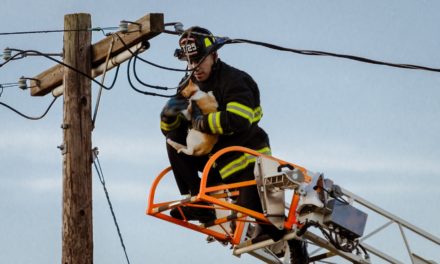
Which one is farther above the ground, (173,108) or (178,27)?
(178,27)

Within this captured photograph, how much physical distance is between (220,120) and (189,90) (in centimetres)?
63

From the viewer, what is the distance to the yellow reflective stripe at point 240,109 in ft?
45.8

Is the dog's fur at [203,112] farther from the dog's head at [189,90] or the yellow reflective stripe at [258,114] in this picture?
the yellow reflective stripe at [258,114]

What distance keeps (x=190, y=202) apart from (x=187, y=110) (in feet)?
3.62

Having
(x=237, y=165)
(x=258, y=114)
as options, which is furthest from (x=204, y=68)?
(x=237, y=165)

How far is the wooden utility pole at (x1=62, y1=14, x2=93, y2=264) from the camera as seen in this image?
13.6 m

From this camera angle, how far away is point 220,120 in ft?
45.8

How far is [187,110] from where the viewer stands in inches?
563

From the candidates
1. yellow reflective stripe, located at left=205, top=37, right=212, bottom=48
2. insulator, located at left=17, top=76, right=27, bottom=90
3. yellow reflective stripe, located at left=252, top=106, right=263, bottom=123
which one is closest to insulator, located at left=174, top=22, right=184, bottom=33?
yellow reflective stripe, located at left=205, top=37, right=212, bottom=48

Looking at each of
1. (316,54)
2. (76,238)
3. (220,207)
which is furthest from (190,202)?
(316,54)

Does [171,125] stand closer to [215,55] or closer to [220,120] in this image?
[220,120]

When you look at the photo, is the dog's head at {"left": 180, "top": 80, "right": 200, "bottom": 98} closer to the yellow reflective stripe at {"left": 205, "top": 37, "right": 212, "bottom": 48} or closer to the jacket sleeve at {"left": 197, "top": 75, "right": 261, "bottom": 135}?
the jacket sleeve at {"left": 197, "top": 75, "right": 261, "bottom": 135}

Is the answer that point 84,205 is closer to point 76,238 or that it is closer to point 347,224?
point 76,238

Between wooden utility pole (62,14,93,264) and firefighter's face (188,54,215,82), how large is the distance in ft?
4.10
